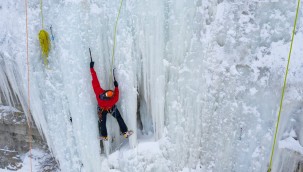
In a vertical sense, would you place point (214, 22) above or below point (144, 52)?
above

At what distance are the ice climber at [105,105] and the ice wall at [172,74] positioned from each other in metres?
0.13

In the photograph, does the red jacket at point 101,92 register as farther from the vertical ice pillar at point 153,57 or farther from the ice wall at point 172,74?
the vertical ice pillar at point 153,57

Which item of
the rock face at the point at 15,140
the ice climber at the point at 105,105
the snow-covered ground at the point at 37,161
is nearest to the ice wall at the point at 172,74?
the ice climber at the point at 105,105

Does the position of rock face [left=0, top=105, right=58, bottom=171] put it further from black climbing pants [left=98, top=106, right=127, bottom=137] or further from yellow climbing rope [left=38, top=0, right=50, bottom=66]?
black climbing pants [left=98, top=106, right=127, bottom=137]

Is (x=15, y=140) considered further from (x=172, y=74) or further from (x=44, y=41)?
(x=172, y=74)

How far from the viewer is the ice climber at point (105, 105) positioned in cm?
411

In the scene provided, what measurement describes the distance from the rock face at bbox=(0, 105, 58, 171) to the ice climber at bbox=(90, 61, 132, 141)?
1.66 m

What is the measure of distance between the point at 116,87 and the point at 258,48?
1.93 metres

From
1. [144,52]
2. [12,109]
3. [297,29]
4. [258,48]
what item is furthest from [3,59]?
[297,29]

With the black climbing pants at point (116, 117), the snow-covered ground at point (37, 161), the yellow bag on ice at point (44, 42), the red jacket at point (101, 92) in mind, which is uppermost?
the yellow bag on ice at point (44, 42)

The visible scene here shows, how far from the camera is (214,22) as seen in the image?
3697mm

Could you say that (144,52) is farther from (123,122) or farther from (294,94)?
(294,94)

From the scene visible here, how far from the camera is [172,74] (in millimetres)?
4059

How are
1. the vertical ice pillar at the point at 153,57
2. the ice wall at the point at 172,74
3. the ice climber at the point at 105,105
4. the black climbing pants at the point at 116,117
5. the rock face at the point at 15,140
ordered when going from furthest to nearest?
the rock face at the point at 15,140, the black climbing pants at the point at 116,117, the ice climber at the point at 105,105, the vertical ice pillar at the point at 153,57, the ice wall at the point at 172,74
